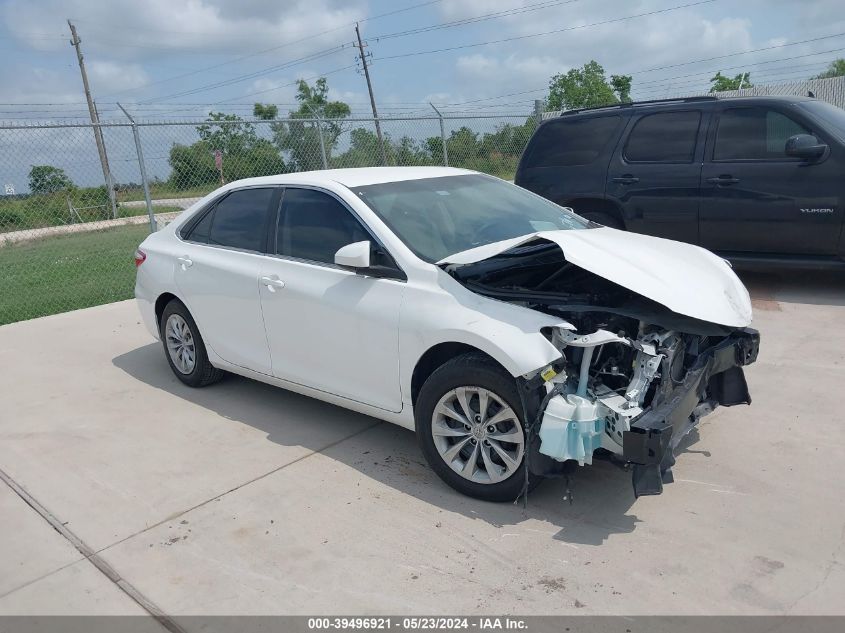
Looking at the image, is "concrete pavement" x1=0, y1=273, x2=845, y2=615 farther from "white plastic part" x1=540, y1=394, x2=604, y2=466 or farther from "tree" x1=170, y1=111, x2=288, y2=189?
"tree" x1=170, y1=111, x2=288, y2=189

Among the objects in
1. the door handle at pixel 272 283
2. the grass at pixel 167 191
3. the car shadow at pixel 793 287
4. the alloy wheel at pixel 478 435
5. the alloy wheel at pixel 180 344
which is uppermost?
the grass at pixel 167 191

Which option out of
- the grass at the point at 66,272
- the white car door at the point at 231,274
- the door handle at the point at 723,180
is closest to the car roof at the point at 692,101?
the door handle at the point at 723,180

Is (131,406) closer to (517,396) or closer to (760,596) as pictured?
(517,396)

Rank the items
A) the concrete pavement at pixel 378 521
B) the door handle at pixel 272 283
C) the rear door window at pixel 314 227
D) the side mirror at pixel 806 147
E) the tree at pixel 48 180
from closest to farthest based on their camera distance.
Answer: the concrete pavement at pixel 378 521
the rear door window at pixel 314 227
the door handle at pixel 272 283
the side mirror at pixel 806 147
the tree at pixel 48 180

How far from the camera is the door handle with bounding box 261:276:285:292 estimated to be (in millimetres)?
4687

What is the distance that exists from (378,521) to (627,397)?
1.38 metres

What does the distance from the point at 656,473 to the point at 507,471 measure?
0.72 metres

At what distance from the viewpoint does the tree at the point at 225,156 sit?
1132cm

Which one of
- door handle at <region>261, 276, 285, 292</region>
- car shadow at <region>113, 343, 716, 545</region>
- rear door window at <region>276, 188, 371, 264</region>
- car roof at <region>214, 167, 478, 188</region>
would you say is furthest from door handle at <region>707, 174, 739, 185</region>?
door handle at <region>261, 276, 285, 292</region>

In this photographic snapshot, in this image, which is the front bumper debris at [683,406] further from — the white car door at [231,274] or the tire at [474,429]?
the white car door at [231,274]

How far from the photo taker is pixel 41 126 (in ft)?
29.8

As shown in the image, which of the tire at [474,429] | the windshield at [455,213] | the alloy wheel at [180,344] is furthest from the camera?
the alloy wheel at [180,344]

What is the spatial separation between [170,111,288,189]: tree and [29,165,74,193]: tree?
156cm

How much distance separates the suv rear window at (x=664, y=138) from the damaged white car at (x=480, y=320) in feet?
9.93
